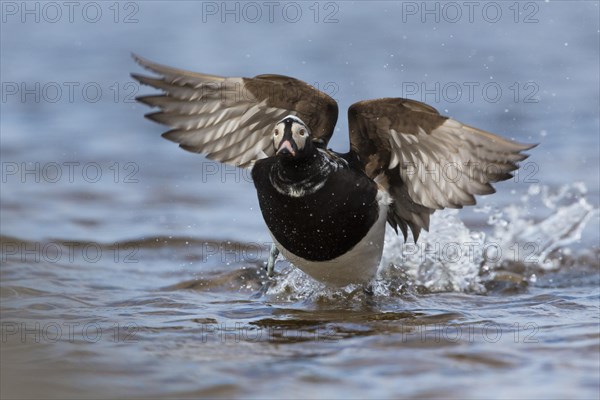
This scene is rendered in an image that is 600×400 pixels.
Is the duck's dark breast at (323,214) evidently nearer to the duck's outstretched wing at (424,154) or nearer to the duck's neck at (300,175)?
the duck's neck at (300,175)

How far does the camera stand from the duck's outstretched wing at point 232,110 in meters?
6.61

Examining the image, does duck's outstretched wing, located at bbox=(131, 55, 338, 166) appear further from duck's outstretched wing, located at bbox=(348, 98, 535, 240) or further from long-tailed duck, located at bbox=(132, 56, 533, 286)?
duck's outstretched wing, located at bbox=(348, 98, 535, 240)

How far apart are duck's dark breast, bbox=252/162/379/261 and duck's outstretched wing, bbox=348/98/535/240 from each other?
280 millimetres

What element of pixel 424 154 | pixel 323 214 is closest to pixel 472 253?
pixel 424 154

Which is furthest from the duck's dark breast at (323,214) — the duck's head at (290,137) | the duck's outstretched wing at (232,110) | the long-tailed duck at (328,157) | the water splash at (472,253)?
the water splash at (472,253)

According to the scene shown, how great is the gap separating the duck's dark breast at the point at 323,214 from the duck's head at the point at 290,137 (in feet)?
1.27

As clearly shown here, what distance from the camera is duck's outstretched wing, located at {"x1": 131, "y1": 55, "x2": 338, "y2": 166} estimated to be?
6.61m

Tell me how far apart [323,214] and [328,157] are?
40cm

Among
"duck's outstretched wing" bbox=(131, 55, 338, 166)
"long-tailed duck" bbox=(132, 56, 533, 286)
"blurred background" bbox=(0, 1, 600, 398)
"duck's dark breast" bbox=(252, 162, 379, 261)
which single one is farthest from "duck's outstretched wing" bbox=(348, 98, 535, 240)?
"blurred background" bbox=(0, 1, 600, 398)

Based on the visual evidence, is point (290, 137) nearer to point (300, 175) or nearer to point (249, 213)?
point (300, 175)

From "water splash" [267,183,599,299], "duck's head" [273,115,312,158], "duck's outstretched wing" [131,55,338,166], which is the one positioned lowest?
"water splash" [267,183,599,299]

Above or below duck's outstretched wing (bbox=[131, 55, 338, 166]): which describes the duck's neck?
below

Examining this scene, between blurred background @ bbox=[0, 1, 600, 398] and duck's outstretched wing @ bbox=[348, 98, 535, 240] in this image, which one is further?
duck's outstretched wing @ bbox=[348, 98, 535, 240]

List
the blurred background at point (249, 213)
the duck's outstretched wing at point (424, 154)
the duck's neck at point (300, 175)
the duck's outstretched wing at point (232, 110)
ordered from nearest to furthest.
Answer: the blurred background at point (249, 213) → the duck's outstretched wing at point (424, 154) → the duck's neck at point (300, 175) → the duck's outstretched wing at point (232, 110)
